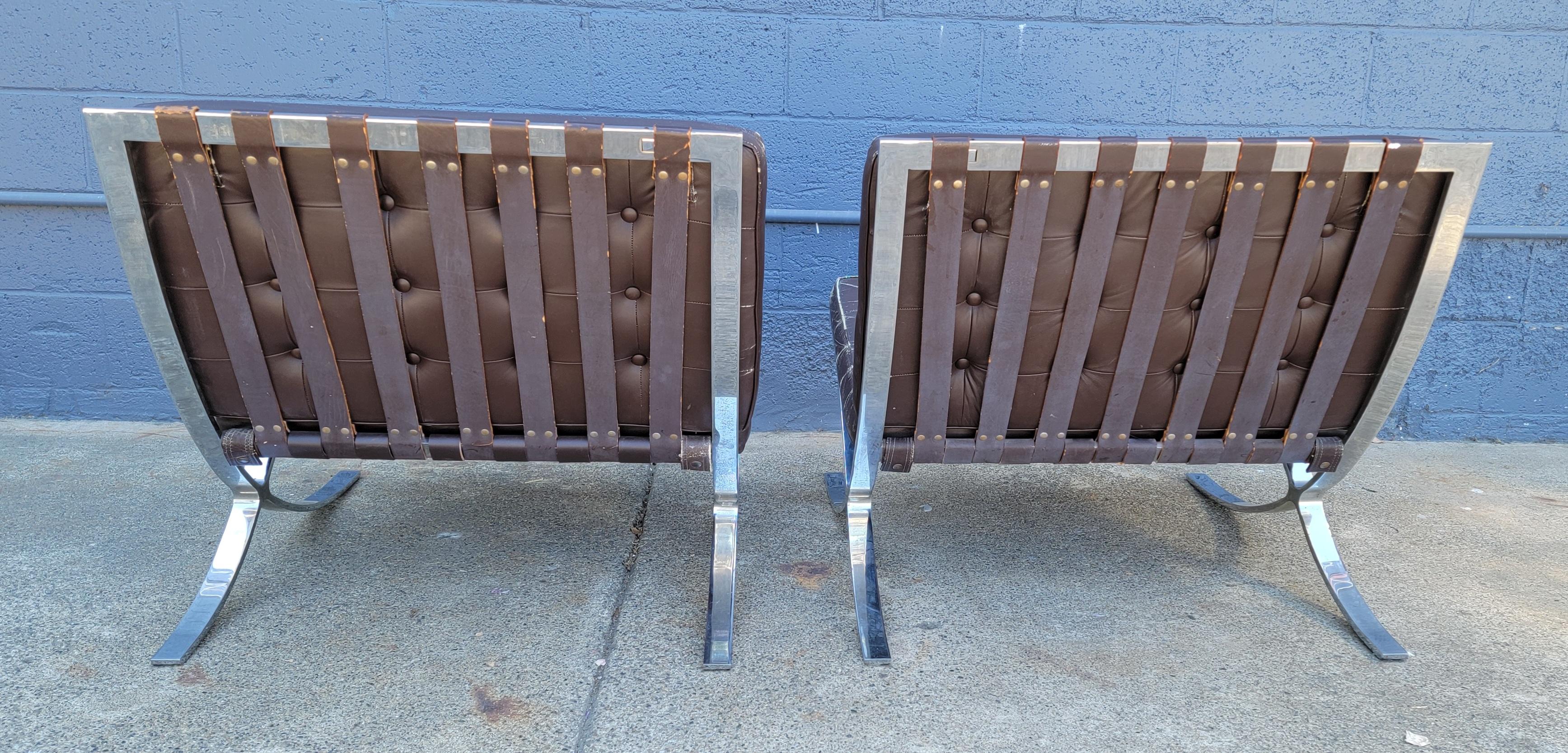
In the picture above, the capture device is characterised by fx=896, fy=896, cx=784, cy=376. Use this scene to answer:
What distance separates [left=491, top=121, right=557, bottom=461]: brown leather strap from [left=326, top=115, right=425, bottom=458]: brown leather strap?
8.9 inches

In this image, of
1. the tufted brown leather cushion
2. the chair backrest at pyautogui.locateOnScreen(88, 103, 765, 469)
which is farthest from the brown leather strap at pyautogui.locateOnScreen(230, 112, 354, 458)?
the tufted brown leather cushion

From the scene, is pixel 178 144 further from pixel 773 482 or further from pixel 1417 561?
pixel 1417 561

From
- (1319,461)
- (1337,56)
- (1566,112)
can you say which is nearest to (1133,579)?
(1319,461)

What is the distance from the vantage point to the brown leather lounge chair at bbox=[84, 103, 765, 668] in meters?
1.62

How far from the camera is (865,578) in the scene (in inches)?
85.0

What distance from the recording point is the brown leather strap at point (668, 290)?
1.65 meters

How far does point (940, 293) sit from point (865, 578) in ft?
2.48

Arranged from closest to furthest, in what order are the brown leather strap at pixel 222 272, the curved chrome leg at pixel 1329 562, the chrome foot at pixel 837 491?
1. the brown leather strap at pixel 222 272
2. the curved chrome leg at pixel 1329 562
3. the chrome foot at pixel 837 491

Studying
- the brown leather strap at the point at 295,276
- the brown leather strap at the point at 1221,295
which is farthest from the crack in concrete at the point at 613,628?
the brown leather strap at the point at 1221,295

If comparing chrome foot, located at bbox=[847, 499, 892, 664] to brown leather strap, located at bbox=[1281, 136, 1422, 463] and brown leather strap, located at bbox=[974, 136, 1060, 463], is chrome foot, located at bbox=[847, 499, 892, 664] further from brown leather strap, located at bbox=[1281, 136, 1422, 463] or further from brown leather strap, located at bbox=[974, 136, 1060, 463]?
brown leather strap, located at bbox=[1281, 136, 1422, 463]

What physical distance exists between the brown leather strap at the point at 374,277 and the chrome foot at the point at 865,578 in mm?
1021

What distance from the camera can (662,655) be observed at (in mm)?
1983

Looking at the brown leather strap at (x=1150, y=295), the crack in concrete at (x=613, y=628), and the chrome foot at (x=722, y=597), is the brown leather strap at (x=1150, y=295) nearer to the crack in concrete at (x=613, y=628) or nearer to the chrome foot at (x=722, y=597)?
the chrome foot at (x=722, y=597)

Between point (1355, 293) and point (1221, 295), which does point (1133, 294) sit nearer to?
point (1221, 295)
